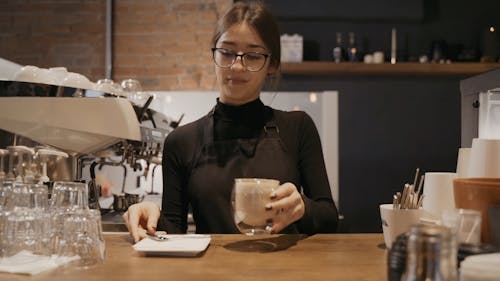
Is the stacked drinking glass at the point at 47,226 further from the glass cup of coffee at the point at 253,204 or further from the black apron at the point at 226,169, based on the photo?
the black apron at the point at 226,169

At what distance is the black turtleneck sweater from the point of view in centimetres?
155

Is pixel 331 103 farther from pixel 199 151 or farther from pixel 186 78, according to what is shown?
pixel 199 151

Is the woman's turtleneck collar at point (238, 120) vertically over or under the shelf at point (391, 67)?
under

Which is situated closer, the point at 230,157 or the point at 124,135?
the point at 124,135

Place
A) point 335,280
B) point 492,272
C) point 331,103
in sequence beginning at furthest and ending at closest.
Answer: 1. point 331,103
2. point 335,280
3. point 492,272

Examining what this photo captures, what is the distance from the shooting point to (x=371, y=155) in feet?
13.3

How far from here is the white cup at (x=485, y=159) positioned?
3.31 feet

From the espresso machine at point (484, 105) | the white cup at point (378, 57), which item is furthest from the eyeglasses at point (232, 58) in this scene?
the white cup at point (378, 57)

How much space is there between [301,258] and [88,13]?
3680mm

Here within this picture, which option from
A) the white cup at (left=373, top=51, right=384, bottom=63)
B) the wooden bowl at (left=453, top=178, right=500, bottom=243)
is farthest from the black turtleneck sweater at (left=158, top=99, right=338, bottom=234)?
the white cup at (left=373, top=51, right=384, bottom=63)

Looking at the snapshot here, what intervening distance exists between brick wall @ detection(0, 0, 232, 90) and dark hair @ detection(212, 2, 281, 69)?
2.46 meters

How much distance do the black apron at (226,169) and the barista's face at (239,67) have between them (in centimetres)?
15

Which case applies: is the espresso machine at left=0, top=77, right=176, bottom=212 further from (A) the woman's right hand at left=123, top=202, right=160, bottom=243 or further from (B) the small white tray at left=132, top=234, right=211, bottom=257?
(B) the small white tray at left=132, top=234, right=211, bottom=257

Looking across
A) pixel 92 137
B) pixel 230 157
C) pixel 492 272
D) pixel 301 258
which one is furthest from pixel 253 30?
pixel 492 272
